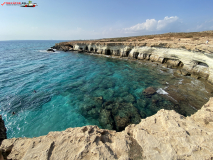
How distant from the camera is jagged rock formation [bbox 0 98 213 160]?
356cm

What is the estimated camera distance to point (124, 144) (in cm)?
402

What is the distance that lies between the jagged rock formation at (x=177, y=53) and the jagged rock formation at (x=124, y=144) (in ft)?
54.9

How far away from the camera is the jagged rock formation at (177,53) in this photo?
609 inches

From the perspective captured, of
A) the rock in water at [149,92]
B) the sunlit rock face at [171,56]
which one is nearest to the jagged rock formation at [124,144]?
the rock in water at [149,92]

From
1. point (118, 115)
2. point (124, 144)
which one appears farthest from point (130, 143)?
point (118, 115)

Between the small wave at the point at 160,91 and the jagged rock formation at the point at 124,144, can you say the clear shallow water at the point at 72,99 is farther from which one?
the jagged rock formation at the point at 124,144

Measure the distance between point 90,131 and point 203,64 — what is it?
2288 cm

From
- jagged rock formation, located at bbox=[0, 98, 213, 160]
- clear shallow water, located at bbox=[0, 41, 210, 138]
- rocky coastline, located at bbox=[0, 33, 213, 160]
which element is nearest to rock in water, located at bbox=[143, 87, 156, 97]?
clear shallow water, located at bbox=[0, 41, 210, 138]

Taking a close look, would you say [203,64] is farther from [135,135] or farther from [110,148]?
[110,148]

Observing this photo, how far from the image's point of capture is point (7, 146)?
3.91 metres

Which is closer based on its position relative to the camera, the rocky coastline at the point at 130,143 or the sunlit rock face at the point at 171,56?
the rocky coastline at the point at 130,143

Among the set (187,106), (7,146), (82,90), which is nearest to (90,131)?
(7,146)

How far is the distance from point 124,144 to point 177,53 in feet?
79.0

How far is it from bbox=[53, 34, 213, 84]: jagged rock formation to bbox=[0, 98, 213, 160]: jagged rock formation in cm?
1674
